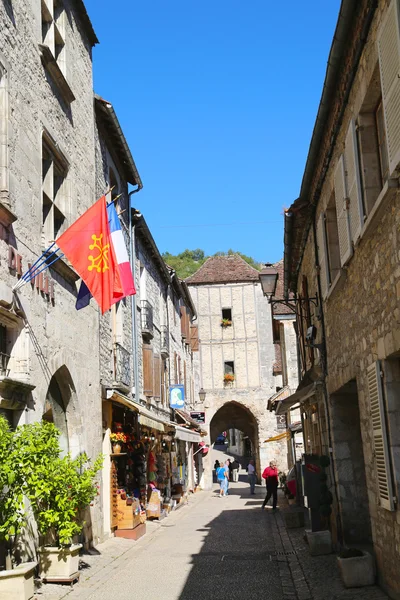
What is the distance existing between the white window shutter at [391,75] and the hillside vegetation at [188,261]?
61633 mm

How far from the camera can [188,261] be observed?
313ft

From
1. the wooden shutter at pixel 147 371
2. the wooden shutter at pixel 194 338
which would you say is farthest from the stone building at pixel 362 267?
the wooden shutter at pixel 194 338

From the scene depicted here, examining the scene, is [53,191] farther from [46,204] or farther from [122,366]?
[122,366]

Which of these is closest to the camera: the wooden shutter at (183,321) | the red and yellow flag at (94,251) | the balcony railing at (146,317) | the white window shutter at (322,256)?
the red and yellow flag at (94,251)

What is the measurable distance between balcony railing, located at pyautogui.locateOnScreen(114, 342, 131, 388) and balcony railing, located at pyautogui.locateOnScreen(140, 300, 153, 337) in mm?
2656

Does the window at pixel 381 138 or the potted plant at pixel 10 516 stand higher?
the window at pixel 381 138

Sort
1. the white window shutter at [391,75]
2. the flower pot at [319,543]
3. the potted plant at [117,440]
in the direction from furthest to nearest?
the potted plant at [117,440] < the flower pot at [319,543] < the white window shutter at [391,75]

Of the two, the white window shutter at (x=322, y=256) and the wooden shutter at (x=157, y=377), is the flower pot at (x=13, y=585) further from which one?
the wooden shutter at (x=157, y=377)

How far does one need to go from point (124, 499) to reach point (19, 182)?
7.21 m

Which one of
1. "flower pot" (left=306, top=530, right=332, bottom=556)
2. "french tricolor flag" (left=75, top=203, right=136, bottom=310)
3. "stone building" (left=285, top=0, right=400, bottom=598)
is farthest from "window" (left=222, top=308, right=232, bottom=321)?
"french tricolor flag" (left=75, top=203, right=136, bottom=310)

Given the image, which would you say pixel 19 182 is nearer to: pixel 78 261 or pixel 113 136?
pixel 78 261

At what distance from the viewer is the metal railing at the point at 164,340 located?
2246 cm

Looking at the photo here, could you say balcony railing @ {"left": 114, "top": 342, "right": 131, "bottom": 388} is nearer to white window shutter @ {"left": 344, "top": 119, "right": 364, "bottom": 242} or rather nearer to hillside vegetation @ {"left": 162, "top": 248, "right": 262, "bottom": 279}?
white window shutter @ {"left": 344, "top": 119, "right": 364, "bottom": 242}

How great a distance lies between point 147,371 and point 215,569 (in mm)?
8959
